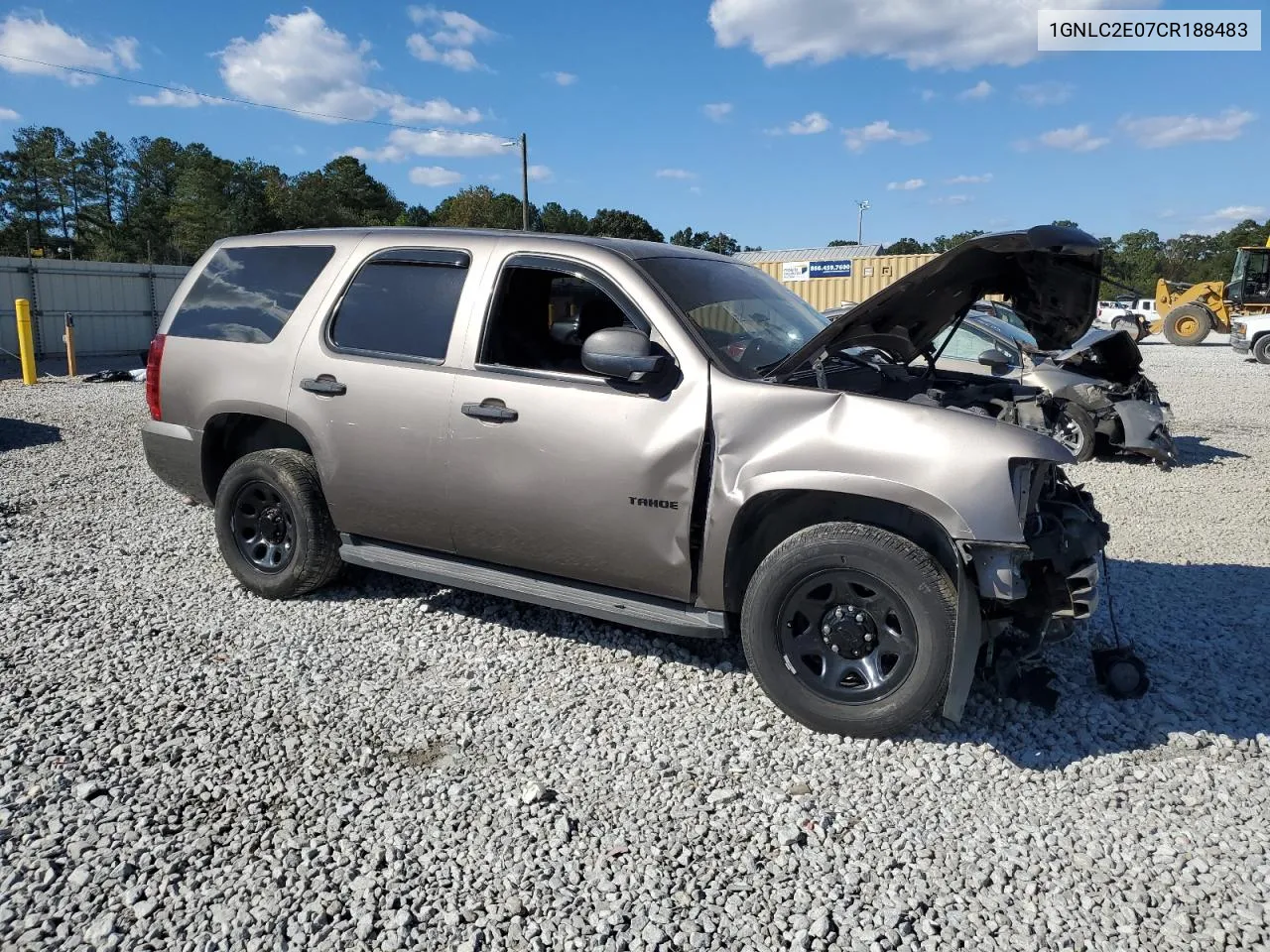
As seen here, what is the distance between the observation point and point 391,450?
4.47 metres

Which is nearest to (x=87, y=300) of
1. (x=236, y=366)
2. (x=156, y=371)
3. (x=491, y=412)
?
(x=156, y=371)

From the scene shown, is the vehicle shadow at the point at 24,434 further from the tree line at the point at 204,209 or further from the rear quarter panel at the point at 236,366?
the tree line at the point at 204,209

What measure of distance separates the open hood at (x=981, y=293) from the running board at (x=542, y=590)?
1106mm

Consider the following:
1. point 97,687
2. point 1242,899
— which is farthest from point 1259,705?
point 97,687

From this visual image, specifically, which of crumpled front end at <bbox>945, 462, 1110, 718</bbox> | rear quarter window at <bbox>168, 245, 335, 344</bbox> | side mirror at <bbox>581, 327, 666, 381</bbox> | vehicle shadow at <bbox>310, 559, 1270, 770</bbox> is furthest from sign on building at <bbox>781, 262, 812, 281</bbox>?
side mirror at <bbox>581, 327, 666, 381</bbox>

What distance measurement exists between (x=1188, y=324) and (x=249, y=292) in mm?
32636

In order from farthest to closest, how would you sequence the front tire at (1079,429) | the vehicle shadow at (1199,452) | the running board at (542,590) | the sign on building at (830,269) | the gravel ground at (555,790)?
the sign on building at (830,269)
the vehicle shadow at (1199,452)
the front tire at (1079,429)
the running board at (542,590)
the gravel ground at (555,790)

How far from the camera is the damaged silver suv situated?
347 cm

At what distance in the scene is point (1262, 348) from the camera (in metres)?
21.8

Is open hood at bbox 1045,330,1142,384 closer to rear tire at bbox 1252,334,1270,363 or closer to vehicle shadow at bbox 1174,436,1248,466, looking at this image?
vehicle shadow at bbox 1174,436,1248,466

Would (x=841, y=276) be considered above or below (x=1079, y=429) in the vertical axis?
above

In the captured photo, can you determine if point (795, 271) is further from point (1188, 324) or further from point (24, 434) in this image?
point (24, 434)

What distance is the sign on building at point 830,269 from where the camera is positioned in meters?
34.1

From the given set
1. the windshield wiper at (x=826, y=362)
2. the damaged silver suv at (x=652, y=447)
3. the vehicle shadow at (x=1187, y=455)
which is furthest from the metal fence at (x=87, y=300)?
the vehicle shadow at (x=1187, y=455)
